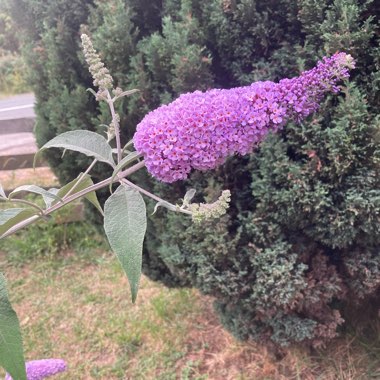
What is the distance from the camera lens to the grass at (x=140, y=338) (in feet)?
6.79

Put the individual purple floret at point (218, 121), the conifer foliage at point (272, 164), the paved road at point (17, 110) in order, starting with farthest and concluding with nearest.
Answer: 1. the paved road at point (17, 110)
2. the conifer foliage at point (272, 164)
3. the individual purple floret at point (218, 121)

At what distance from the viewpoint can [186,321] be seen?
253 centimetres

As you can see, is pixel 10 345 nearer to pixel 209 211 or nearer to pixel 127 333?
pixel 209 211

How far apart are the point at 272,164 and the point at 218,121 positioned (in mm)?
826

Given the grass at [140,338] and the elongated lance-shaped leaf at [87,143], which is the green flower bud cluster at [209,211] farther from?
the grass at [140,338]

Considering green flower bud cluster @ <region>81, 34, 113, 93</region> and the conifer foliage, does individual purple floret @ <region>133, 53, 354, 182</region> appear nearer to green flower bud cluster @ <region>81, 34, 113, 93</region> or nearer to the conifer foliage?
green flower bud cluster @ <region>81, 34, 113, 93</region>

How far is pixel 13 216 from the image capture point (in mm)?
811

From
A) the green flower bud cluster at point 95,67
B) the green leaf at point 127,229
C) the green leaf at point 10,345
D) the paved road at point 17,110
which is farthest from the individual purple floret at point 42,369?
the paved road at point 17,110

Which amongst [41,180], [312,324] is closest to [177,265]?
[312,324]

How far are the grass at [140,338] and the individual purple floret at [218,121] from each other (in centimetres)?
147

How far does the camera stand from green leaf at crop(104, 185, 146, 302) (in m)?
0.72

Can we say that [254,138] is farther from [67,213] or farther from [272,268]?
[67,213]

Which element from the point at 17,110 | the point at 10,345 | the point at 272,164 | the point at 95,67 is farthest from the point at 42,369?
the point at 17,110

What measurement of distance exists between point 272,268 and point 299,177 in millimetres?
349
